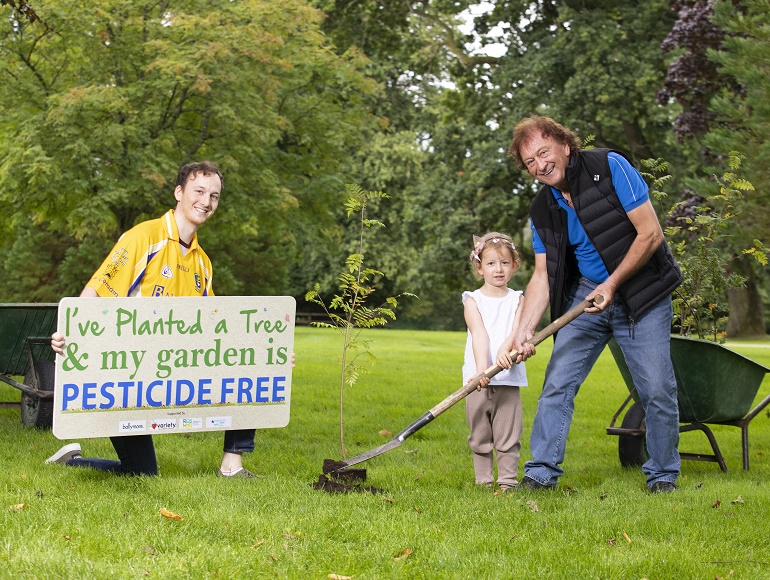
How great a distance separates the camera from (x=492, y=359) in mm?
5477

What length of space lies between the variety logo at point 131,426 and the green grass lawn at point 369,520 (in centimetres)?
28

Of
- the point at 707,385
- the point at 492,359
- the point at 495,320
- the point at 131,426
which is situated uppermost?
the point at 495,320

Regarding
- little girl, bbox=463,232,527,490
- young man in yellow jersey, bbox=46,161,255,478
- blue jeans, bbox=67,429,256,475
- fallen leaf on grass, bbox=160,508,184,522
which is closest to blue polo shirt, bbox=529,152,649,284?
little girl, bbox=463,232,527,490

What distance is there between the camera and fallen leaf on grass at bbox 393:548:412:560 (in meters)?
3.75

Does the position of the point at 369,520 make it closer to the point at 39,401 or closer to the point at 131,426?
the point at 131,426

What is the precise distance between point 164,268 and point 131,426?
0.89 metres

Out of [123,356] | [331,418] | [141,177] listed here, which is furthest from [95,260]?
[123,356]

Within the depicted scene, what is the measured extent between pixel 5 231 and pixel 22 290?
40.7ft

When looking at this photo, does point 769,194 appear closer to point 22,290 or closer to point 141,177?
point 141,177

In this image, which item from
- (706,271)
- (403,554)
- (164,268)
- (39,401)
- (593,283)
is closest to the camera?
(403,554)

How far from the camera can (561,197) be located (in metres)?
5.34

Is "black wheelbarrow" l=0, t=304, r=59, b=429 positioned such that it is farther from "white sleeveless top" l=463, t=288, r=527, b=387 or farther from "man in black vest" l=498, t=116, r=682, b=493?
"man in black vest" l=498, t=116, r=682, b=493

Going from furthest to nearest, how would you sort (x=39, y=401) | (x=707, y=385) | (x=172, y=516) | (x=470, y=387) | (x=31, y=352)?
(x=39, y=401)
(x=31, y=352)
(x=707, y=385)
(x=470, y=387)
(x=172, y=516)

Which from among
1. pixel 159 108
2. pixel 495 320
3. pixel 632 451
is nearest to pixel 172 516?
pixel 495 320
